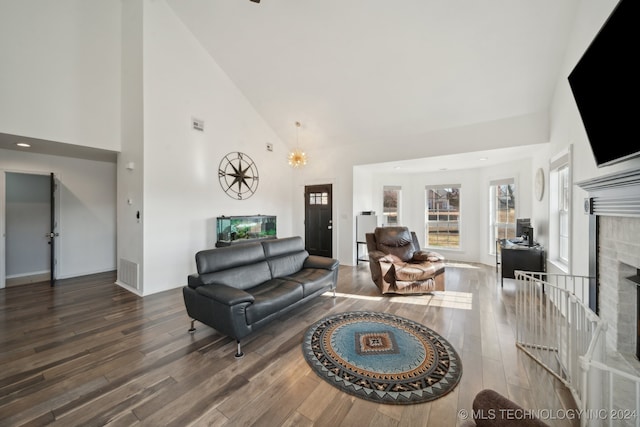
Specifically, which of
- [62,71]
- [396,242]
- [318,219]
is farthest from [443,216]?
[62,71]

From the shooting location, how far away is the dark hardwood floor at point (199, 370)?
1589mm

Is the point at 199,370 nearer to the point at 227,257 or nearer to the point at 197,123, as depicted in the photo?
the point at 227,257

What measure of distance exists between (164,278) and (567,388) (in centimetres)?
495

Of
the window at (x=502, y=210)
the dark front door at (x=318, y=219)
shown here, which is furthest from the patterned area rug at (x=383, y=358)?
the window at (x=502, y=210)

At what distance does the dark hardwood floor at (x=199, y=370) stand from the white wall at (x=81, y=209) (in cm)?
154

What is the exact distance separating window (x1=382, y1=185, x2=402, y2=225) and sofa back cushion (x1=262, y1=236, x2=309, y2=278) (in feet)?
11.6

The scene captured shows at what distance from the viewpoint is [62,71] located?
12.1ft

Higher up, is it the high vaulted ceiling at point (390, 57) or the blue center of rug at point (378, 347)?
the high vaulted ceiling at point (390, 57)

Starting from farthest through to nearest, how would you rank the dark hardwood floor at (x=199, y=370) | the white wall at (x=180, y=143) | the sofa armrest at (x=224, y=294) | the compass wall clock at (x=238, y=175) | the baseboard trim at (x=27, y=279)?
the compass wall clock at (x=238, y=175), the baseboard trim at (x=27, y=279), the white wall at (x=180, y=143), the sofa armrest at (x=224, y=294), the dark hardwood floor at (x=199, y=370)

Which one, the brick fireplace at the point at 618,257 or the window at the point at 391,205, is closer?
the brick fireplace at the point at 618,257

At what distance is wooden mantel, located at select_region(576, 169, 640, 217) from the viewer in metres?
1.68

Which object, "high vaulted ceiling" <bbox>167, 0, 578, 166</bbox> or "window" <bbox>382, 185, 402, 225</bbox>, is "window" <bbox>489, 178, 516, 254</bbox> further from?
"window" <bbox>382, 185, 402, 225</bbox>

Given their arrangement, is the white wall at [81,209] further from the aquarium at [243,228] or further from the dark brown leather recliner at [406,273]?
the dark brown leather recliner at [406,273]

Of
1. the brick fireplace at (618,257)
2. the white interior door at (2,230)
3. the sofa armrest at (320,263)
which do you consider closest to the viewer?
the brick fireplace at (618,257)
